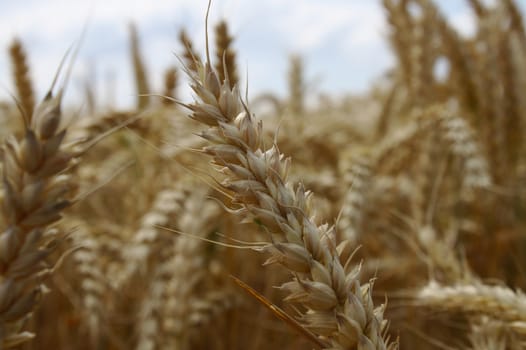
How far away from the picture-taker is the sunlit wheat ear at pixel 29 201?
0.47 m

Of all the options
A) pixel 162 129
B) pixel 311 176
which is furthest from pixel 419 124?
pixel 162 129

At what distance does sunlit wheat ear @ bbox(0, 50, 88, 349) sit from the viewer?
1.53ft

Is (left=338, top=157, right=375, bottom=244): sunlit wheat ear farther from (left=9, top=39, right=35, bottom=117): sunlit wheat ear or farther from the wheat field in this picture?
(left=9, top=39, right=35, bottom=117): sunlit wheat ear

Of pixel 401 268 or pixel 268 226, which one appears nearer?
pixel 268 226

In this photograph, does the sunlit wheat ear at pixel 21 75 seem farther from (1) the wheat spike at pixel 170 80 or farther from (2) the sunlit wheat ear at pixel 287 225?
(2) the sunlit wheat ear at pixel 287 225

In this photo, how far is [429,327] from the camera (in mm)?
1559

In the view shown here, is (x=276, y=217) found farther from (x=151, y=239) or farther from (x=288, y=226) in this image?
(x=151, y=239)

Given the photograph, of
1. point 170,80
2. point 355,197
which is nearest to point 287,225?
point 355,197

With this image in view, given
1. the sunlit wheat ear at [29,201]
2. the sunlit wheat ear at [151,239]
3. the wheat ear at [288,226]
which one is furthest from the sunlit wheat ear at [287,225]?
the sunlit wheat ear at [151,239]

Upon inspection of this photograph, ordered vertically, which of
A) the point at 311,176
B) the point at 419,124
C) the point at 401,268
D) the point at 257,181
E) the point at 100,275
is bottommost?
the point at 401,268

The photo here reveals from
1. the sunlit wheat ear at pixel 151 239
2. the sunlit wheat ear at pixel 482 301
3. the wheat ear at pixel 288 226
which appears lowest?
the sunlit wheat ear at pixel 151 239

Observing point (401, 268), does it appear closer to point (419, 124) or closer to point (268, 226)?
point (419, 124)

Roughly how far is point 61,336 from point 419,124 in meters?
1.16

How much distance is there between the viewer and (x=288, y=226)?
0.46 metres
